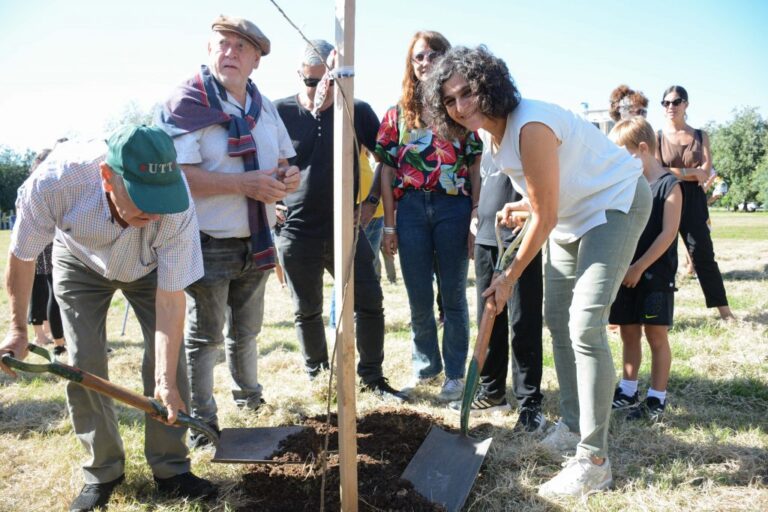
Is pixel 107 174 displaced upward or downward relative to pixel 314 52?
downward

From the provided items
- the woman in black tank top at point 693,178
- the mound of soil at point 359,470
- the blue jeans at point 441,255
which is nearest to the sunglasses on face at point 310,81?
the blue jeans at point 441,255

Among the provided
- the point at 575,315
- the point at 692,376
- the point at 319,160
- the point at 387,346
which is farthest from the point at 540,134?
the point at 387,346

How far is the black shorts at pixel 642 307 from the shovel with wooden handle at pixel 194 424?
6.25 feet

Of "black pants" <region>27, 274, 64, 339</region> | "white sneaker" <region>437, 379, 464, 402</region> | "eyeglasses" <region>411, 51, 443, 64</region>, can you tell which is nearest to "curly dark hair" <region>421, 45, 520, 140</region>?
"eyeglasses" <region>411, 51, 443, 64</region>

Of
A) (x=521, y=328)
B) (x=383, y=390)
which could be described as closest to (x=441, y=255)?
(x=521, y=328)

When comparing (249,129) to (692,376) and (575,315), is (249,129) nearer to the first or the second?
(575,315)

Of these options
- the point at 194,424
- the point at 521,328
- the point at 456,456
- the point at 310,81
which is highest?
the point at 310,81

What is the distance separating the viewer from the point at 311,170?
3697mm

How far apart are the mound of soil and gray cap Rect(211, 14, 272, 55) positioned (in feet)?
6.49

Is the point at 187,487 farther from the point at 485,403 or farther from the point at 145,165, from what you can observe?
the point at 485,403

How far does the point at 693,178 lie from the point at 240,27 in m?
4.53

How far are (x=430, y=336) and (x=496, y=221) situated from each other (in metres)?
1.09

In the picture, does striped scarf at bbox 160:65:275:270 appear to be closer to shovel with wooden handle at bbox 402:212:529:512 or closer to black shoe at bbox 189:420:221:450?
black shoe at bbox 189:420:221:450

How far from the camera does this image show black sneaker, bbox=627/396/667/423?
3.27 metres
